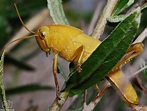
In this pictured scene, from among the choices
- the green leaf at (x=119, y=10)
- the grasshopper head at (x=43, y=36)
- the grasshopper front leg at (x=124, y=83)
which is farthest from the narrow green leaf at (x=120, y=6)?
the grasshopper head at (x=43, y=36)

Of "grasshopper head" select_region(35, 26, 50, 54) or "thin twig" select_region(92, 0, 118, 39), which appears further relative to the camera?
"grasshopper head" select_region(35, 26, 50, 54)

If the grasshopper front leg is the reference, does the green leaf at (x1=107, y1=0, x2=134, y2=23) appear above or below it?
above

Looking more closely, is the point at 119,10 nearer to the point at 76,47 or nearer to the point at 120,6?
the point at 120,6

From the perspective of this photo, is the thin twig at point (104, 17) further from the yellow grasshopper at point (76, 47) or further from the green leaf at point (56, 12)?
the green leaf at point (56, 12)

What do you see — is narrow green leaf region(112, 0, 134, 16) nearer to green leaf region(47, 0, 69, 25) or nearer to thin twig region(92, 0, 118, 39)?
thin twig region(92, 0, 118, 39)

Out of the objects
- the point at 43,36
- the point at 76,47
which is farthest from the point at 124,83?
the point at 43,36

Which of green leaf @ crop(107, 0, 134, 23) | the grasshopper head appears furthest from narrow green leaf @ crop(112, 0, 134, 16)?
the grasshopper head
